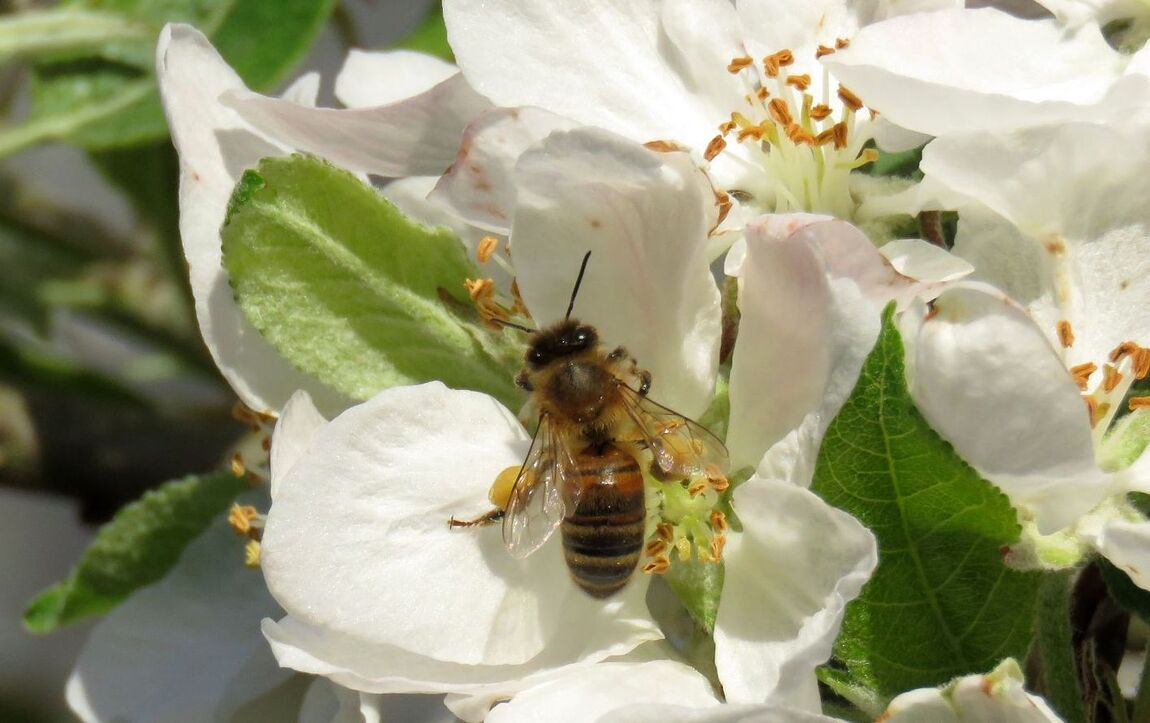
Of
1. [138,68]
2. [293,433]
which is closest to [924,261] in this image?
[293,433]

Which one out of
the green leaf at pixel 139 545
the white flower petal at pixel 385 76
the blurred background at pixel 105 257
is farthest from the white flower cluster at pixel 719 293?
the blurred background at pixel 105 257

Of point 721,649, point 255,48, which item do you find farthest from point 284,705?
point 255,48

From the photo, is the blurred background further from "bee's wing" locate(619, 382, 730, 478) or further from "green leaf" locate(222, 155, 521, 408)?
"bee's wing" locate(619, 382, 730, 478)

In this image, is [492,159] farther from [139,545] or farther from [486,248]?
[139,545]

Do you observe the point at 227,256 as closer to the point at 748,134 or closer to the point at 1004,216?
the point at 748,134

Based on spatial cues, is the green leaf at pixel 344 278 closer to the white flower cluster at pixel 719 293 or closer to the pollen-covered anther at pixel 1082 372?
the white flower cluster at pixel 719 293
